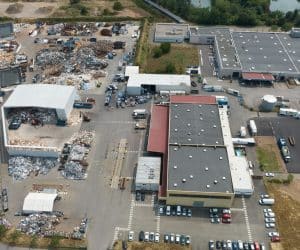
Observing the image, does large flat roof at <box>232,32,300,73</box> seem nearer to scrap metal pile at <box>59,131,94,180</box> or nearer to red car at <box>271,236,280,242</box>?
scrap metal pile at <box>59,131,94,180</box>

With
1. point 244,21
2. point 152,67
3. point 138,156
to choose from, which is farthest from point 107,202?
point 244,21

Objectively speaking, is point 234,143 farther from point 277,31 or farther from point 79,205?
point 277,31

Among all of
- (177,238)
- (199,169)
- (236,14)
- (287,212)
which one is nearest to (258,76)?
(199,169)

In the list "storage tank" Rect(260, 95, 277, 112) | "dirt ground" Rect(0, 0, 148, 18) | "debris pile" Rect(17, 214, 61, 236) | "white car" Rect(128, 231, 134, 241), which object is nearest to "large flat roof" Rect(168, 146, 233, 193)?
"white car" Rect(128, 231, 134, 241)

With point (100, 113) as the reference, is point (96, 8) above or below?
above

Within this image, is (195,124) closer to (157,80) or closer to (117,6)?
(157,80)
